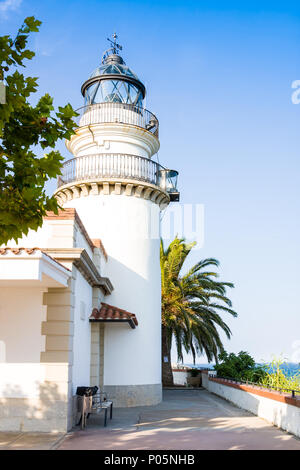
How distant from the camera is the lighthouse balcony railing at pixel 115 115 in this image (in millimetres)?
19578

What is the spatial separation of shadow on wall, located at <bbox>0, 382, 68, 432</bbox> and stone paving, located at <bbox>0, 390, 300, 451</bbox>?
0.28 meters

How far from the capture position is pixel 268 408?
12.8 meters

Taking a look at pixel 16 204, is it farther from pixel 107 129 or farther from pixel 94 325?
pixel 107 129

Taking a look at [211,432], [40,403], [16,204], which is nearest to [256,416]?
[211,432]

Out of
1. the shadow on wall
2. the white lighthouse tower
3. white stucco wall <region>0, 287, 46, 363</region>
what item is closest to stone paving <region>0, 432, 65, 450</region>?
the shadow on wall

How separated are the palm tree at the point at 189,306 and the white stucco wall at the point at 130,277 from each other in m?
6.87

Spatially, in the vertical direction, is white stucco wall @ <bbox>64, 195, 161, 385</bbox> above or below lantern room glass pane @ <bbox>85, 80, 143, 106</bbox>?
below

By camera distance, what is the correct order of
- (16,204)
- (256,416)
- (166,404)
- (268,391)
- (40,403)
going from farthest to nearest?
(166,404), (256,416), (268,391), (40,403), (16,204)

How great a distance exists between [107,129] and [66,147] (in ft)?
8.81

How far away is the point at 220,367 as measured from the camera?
2262cm

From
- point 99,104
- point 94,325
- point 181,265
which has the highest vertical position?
point 99,104

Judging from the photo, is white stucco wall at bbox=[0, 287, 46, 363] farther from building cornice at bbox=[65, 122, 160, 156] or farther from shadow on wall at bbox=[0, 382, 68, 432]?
building cornice at bbox=[65, 122, 160, 156]

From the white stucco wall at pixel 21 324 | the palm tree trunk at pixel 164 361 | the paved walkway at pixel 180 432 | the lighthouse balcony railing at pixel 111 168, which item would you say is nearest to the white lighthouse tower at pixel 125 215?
the lighthouse balcony railing at pixel 111 168

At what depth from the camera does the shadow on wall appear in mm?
10539
